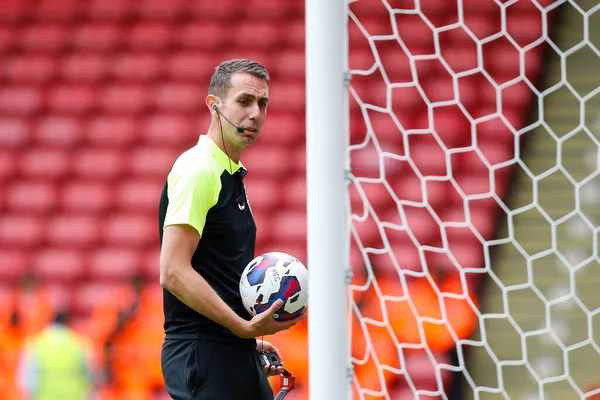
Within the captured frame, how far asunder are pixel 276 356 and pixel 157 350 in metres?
2.33

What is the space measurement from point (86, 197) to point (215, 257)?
9.86ft

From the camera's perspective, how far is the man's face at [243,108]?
1.63 metres

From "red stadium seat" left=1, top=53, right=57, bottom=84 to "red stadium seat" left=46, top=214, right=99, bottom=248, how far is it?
85 cm

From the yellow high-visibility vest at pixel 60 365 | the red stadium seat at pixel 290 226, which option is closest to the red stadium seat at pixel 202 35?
the red stadium seat at pixel 290 226

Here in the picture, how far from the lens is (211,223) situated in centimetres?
156

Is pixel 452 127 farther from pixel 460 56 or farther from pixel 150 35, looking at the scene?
pixel 150 35

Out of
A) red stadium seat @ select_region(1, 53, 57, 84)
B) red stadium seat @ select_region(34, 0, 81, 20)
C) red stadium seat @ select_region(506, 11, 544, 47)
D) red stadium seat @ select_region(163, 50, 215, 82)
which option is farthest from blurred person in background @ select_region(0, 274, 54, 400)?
red stadium seat @ select_region(506, 11, 544, 47)

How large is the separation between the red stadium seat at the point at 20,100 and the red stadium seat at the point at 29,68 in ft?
0.16

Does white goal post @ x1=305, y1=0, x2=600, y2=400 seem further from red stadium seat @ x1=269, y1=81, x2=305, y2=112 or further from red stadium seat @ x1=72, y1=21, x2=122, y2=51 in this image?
red stadium seat @ x1=72, y1=21, x2=122, y2=51

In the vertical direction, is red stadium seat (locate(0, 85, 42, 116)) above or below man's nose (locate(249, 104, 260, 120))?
above

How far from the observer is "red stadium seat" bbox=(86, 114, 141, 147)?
454 centimetres

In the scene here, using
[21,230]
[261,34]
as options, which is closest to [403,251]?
[261,34]

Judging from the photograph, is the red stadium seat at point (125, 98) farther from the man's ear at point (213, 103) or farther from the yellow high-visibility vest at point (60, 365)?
the man's ear at point (213, 103)

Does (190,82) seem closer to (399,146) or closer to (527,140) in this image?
(399,146)
